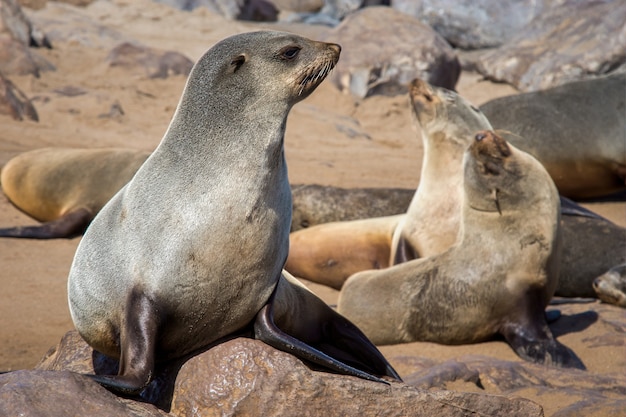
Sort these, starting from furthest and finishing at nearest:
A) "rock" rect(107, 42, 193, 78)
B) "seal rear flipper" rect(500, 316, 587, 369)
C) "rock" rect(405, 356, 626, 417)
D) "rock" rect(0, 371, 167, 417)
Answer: "rock" rect(107, 42, 193, 78) → "seal rear flipper" rect(500, 316, 587, 369) → "rock" rect(405, 356, 626, 417) → "rock" rect(0, 371, 167, 417)

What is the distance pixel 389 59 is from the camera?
47.0ft

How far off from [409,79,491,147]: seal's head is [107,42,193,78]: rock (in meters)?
6.21

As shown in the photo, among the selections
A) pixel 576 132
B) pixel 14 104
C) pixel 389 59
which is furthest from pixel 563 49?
pixel 14 104

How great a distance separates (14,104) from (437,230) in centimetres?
592

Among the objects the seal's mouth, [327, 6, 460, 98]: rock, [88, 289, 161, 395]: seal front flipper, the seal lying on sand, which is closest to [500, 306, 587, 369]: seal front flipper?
the seal lying on sand

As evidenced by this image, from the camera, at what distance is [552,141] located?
34.6ft

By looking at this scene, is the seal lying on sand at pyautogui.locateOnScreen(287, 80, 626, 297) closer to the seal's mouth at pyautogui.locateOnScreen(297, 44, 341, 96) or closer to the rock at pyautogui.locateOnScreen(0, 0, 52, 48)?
the seal's mouth at pyautogui.locateOnScreen(297, 44, 341, 96)

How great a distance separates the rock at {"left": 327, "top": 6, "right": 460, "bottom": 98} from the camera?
14250 millimetres

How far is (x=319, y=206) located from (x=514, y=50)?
782 cm

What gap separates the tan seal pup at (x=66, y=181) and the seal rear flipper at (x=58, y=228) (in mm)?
25

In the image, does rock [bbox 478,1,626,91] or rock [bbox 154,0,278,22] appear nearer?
rock [bbox 478,1,626,91]

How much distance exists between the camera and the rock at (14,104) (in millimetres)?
11289

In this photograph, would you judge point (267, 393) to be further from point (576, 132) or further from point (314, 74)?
point (576, 132)

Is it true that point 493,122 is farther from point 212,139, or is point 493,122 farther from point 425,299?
point 212,139
